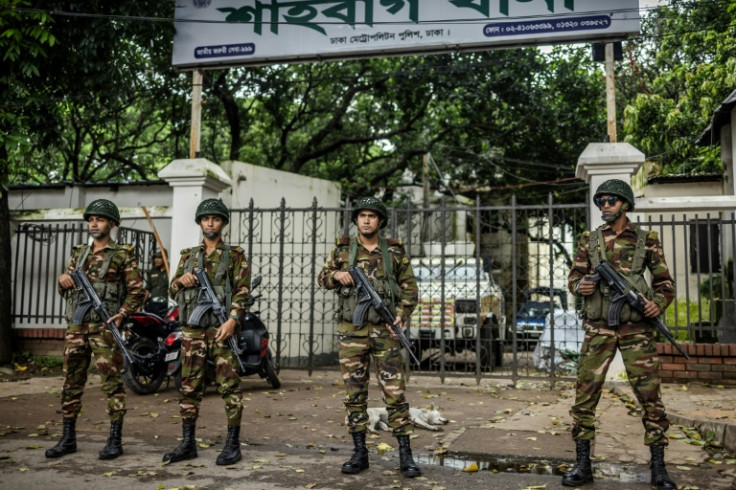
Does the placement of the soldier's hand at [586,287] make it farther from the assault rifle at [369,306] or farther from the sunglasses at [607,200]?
the assault rifle at [369,306]

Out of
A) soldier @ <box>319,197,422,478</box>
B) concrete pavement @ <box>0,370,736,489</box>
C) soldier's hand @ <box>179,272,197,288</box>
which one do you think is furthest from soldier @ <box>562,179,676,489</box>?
soldier's hand @ <box>179,272,197,288</box>

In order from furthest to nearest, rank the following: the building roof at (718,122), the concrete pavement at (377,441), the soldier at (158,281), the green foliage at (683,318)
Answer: the soldier at (158,281) < the building roof at (718,122) < the green foliage at (683,318) < the concrete pavement at (377,441)

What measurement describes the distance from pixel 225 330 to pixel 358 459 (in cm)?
126

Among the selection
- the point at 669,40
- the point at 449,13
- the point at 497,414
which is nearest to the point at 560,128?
the point at 669,40

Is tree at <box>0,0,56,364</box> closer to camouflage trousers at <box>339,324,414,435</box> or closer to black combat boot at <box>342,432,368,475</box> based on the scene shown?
camouflage trousers at <box>339,324,414,435</box>

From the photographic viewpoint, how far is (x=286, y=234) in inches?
408

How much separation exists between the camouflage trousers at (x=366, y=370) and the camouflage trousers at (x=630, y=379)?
Result: 111cm

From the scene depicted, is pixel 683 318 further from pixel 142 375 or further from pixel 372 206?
pixel 142 375

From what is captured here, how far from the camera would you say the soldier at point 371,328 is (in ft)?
13.8

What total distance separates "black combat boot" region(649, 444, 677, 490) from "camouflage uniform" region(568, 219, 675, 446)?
0.07 meters

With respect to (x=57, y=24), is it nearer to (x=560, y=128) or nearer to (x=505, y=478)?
(x=505, y=478)

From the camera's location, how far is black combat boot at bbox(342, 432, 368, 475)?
4.16 metres

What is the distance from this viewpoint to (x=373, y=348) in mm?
4344

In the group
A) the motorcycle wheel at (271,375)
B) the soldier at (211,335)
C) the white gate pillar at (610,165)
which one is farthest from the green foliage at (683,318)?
the soldier at (211,335)
